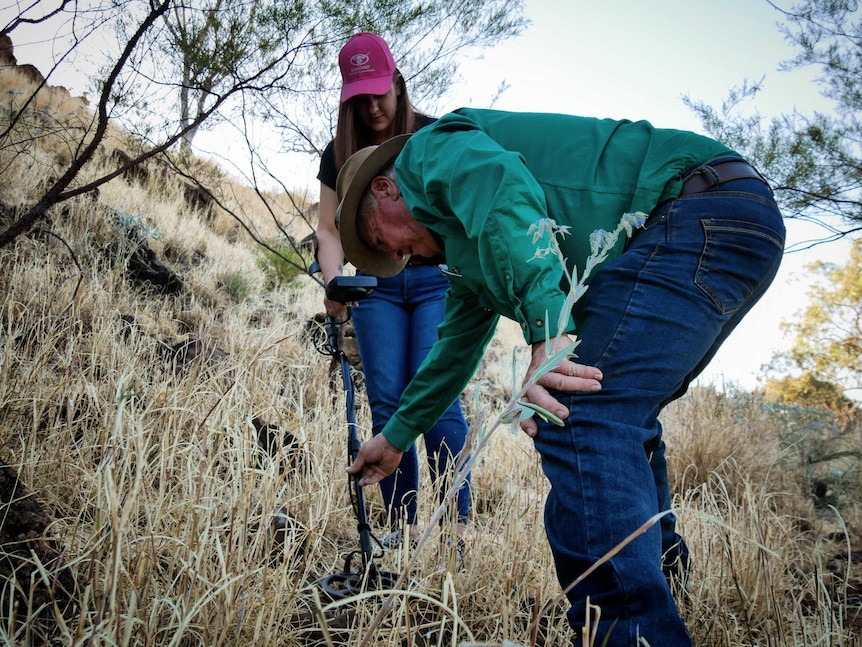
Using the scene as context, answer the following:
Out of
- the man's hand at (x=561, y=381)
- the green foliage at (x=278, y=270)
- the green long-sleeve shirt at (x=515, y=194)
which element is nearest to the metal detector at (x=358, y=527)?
the green long-sleeve shirt at (x=515, y=194)

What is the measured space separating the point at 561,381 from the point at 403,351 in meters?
1.62

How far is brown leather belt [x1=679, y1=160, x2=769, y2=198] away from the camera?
166 cm

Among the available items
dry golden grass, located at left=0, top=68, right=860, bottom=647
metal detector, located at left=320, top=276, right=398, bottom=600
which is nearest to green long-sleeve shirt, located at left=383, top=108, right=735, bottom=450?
dry golden grass, located at left=0, top=68, right=860, bottom=647

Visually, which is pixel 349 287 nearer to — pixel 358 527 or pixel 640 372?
pixel 358 527

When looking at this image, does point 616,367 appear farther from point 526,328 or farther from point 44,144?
point 44,144

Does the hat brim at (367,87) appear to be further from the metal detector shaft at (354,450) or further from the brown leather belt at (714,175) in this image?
the brown leather belt at (714,175)

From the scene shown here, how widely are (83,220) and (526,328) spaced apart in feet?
19.1

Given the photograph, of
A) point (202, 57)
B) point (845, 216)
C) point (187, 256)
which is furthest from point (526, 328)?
point (187, 256)

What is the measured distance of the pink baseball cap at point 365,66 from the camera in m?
2.92

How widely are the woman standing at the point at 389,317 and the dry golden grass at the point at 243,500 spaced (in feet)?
0.61

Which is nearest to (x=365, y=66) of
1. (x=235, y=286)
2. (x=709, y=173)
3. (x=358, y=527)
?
(x=709, y=173)

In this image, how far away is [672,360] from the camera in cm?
152

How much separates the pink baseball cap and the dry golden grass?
116 cm

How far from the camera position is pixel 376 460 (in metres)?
2.21
